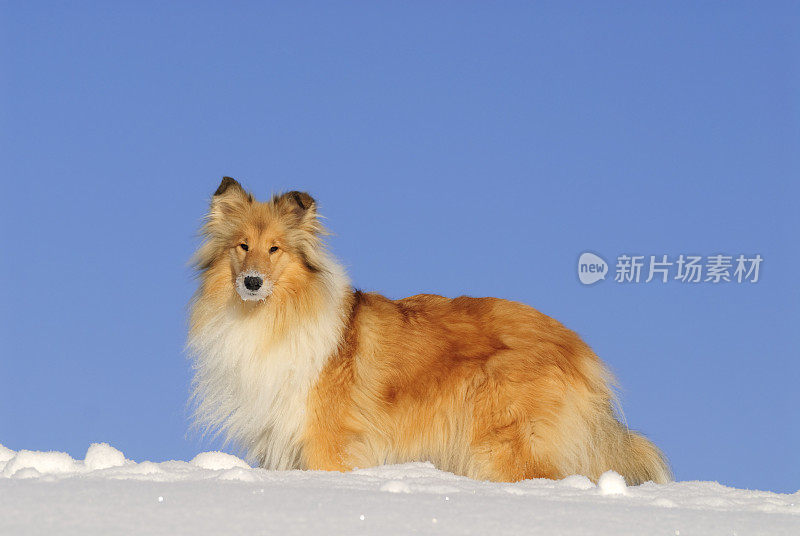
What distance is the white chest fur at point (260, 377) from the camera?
6.89 meters

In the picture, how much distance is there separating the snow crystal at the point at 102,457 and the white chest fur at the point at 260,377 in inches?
58.2

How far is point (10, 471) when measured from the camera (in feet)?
16.9

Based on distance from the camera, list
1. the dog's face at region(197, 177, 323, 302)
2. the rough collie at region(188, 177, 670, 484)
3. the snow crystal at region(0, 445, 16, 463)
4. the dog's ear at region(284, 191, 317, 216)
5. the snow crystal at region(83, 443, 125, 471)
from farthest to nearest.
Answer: the dog's ear at region(284, 191, 317, 216)
the dog's face at region(197, 177, 323, 302)
the rough collie at region(188, 177, 670, 484)
the snow crystal at region(0, 445, 16, 463)
the snow crystal at region(83, 443, 125, 471)

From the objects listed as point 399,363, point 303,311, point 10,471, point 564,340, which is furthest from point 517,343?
point 10,471

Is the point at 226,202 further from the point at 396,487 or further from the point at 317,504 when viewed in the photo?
the point at 317,504

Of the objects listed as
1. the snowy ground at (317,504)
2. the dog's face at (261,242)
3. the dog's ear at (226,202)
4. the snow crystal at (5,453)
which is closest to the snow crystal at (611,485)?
the snowy ground at (317,504)

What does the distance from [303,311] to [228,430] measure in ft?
4.15

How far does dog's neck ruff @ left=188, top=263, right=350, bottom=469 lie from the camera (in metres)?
6.90

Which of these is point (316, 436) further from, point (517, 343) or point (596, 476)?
point (596, 476)

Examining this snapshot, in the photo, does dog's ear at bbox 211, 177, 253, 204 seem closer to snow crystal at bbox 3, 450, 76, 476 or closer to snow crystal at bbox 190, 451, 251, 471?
snow crystal at bbox 190, 451, 251, 471

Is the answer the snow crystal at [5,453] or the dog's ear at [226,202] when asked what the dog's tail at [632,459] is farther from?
the snow crystal at [5,453]

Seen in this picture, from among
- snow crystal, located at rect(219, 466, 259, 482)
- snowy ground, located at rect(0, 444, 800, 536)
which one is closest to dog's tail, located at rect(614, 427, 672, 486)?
snowy ground, located at rect(0, 444, 800, 536)

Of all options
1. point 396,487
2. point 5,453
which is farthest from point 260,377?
point 396,487

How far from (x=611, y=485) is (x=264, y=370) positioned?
3.09 metres
